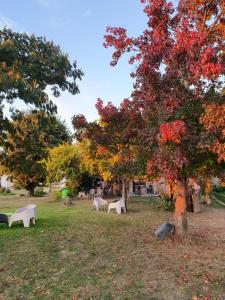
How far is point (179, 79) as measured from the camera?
32.3 feet

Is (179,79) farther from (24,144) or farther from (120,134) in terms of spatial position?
(24,144)

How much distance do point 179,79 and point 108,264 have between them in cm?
536

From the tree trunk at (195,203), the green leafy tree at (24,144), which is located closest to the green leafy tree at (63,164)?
the tree trunk at (195,203)

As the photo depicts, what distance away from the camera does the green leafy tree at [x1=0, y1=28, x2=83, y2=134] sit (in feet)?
26.8

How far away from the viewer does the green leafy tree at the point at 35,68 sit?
8156 mm

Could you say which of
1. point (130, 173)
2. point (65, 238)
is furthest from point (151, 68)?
point (65, 238)

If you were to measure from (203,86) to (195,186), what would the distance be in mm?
13716

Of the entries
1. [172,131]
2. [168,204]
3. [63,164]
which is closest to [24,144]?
[172,131]

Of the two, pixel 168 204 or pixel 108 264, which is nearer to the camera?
pixel 108 264

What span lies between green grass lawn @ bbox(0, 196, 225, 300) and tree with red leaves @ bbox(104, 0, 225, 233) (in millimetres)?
2173

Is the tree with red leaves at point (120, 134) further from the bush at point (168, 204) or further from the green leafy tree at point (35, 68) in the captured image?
the bush at point (168, 204)

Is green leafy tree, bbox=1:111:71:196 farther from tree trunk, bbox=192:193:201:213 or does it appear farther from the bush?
tree trunk, bbox=192:193:201:213

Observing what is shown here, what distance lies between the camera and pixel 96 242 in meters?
10.7

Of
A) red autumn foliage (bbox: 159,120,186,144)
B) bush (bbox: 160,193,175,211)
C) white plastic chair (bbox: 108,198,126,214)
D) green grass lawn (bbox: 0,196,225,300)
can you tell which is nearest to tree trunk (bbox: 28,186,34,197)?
bush (bbox: 160,193,175,211)
